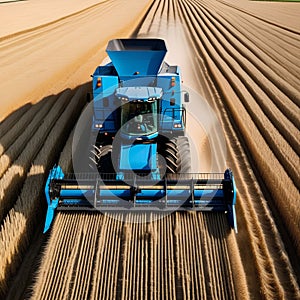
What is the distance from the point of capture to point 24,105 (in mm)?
12742

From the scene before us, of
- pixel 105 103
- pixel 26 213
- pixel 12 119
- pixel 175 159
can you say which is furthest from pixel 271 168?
pixel 12 119

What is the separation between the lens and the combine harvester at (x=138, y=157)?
20.9 ft

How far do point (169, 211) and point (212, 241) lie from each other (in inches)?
39.5

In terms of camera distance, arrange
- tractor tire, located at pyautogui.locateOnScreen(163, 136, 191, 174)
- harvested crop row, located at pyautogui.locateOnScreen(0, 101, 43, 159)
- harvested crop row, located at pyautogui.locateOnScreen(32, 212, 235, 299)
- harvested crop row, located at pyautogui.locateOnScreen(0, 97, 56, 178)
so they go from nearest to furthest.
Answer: harvested crop row, located at pyautogui.locateOnScreen(32, 212, 235, 299) < tractor tire, located at pyautogui.locateOnScreen(163, 136, 191, 174) < harvested crop row, located at pyautogui.locateOnScreen(0, 97, 56, 178) < harvested crop row, located at pyautogui.locateOnScreen(0, 101, 43, 159)

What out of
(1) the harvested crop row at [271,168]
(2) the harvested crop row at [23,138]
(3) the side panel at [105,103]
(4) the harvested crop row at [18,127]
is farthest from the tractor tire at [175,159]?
(4) the harvested crop row at [18,127]

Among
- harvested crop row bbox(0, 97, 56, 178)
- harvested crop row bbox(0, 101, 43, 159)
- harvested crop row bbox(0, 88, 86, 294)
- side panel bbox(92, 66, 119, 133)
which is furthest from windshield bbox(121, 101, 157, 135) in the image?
harvested crop row bbox(0, 101, 43, 159)

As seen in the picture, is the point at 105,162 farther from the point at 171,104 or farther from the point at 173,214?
the point at 171,104

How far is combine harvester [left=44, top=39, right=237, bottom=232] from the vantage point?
6375 mm

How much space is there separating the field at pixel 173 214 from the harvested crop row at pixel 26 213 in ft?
0.08

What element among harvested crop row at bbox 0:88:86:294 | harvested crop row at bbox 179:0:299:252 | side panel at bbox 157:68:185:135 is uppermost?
side panel at bbox 157:68:185:135

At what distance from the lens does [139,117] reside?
701 centimetres

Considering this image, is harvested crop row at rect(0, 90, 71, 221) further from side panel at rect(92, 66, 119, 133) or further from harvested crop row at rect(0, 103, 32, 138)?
side panel at rect(92, 66, 119, 133)

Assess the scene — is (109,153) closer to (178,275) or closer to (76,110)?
(178,275)

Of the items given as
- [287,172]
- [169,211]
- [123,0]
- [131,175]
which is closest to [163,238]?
[169,211]
